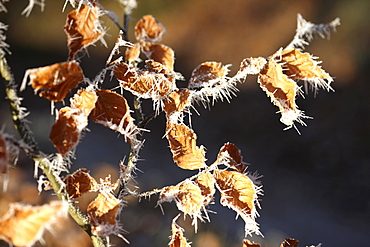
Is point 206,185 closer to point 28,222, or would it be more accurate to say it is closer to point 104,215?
point 104,215

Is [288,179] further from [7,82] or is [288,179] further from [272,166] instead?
[7,82]

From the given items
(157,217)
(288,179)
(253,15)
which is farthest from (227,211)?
(253,15)

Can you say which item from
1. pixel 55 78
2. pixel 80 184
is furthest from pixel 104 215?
pixel 55 78

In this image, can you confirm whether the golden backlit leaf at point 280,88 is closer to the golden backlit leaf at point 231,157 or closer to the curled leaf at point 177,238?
the golden backlit leaf at point 231,157

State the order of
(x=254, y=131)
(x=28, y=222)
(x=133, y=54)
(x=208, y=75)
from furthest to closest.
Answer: (x=254, y=131)
(x=133, y=54)
(x=208, y=75)
(x=28, y=222)

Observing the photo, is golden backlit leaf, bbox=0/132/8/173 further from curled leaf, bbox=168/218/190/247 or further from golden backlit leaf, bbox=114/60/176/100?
curled leaf, bbox=168/218/190/247

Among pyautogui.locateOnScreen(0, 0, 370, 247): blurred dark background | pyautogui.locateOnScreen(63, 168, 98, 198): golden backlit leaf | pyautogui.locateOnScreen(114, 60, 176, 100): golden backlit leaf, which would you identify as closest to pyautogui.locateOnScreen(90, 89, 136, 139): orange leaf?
pyautogui.locateOnScreen(114, 60, 176, 100): golden backlit leaf

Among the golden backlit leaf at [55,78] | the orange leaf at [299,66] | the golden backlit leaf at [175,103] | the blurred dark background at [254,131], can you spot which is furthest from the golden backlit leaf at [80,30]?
the blurred dark background at [254,131]
